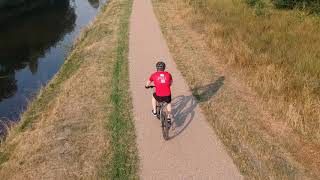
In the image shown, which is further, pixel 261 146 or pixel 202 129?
pixel 202 129

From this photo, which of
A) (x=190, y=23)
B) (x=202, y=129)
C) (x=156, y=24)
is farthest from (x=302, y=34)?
(x=202, y=129)

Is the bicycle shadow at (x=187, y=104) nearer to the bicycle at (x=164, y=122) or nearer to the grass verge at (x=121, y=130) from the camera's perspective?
the bicycle at (x=164, y=122)

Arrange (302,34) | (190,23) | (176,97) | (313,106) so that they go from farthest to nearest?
(190,23) → (302,34) → (176,97) → (313,106)

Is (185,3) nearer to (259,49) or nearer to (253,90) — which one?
(259,49)

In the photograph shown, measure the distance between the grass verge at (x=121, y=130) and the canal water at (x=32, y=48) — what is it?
4207mm

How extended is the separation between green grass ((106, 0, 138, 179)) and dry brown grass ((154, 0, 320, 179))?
2.36 meters

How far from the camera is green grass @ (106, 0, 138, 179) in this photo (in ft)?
36.9

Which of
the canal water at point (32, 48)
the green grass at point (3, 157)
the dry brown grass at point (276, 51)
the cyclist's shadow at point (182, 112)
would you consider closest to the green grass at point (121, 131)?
the cyclist's shadow at point (182, 112)

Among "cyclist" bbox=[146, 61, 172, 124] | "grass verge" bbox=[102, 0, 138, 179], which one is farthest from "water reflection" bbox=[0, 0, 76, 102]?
"cyclist" bbox=[146, 61, 172, 124]

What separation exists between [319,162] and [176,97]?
5.61 meters

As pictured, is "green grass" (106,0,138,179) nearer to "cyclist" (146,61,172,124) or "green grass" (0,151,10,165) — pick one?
"cyclist" (146,61,172,124)

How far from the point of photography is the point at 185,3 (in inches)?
1462

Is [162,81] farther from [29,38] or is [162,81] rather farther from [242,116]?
[29,38]

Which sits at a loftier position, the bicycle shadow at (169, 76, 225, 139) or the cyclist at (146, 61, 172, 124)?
the cyclist at (146, 61, 172, 124)
